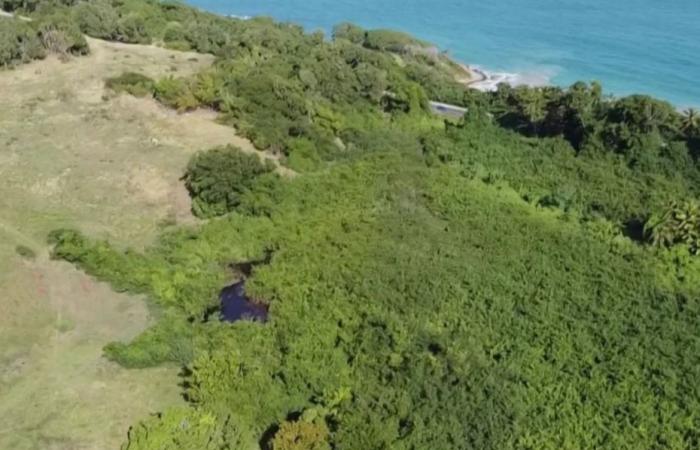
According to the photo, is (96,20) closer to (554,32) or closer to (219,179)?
(219,179)

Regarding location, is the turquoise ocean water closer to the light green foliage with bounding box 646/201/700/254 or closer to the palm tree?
the palm tree

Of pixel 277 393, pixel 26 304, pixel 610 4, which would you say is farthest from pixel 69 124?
pixel 610 4

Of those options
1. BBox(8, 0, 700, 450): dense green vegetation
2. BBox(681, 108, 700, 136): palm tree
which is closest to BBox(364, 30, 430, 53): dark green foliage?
BBox(8, 0, 700, 450): dense green vegetation

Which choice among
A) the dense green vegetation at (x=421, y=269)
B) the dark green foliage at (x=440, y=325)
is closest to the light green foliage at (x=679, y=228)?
the dense green vegetation at (x=421, y=269)

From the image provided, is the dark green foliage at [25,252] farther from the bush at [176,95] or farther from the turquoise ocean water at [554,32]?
the turquoise ocean water at [554,32]

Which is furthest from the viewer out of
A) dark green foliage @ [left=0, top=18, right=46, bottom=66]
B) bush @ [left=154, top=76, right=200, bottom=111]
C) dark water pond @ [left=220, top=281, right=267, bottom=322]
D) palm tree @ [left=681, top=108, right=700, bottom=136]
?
dark green foliage @ [left=0, top=18, right=46, bottom=66]

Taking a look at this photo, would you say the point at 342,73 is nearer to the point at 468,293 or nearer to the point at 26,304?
the point at 468,293
